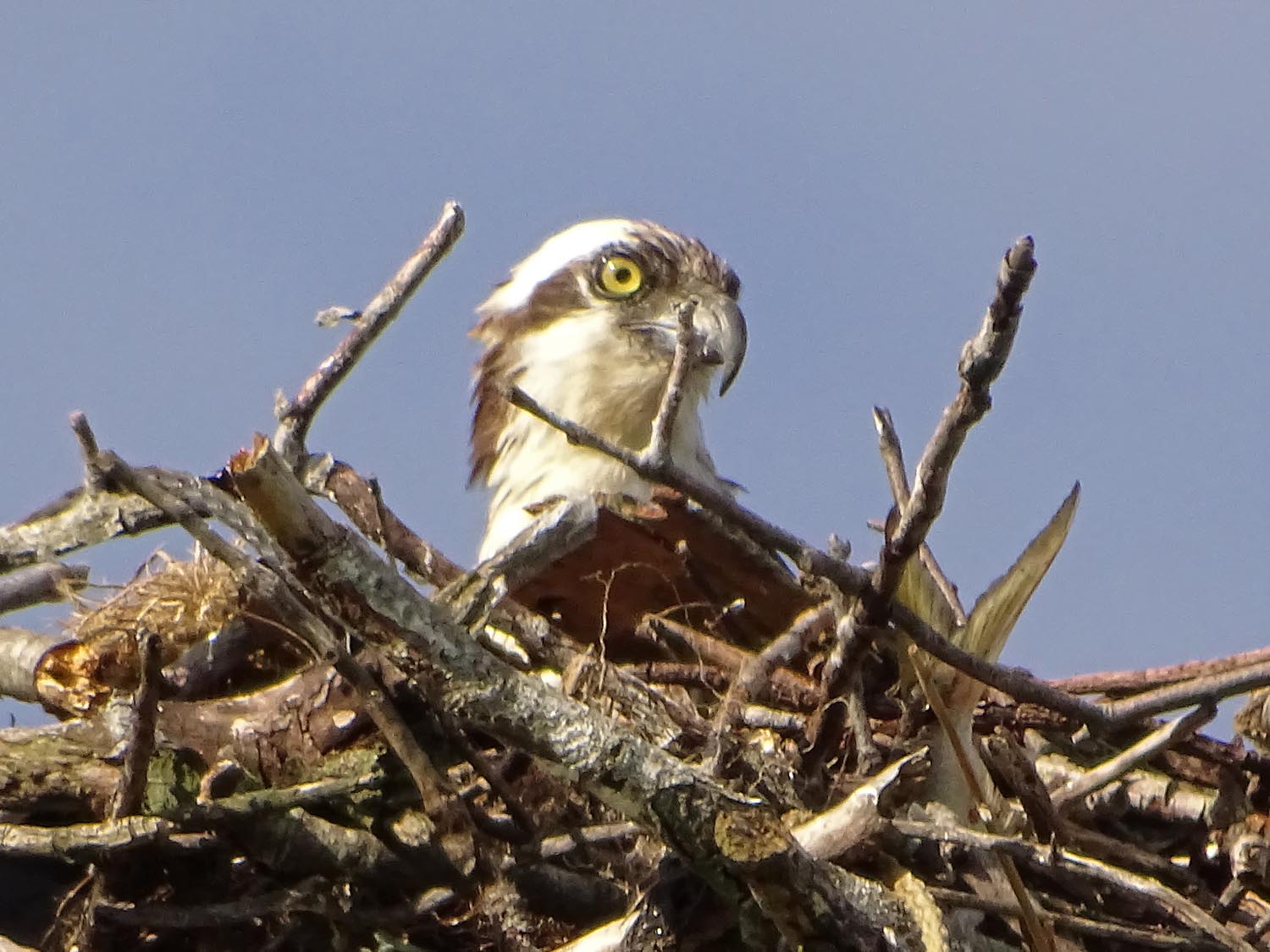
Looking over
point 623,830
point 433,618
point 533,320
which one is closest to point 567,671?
point 623,830

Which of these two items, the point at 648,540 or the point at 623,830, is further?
the point at 648,540

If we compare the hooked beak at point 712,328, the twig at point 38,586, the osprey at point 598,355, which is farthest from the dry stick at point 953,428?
the hooked beak at point 712,328

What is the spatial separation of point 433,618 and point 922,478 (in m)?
0.73

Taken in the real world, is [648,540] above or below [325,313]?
below

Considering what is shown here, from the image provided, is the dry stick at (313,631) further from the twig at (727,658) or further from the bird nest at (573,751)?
the twig at (727,658)

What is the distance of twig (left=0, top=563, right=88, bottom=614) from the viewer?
10.9 ft

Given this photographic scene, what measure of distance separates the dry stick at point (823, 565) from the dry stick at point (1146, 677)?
0.48m

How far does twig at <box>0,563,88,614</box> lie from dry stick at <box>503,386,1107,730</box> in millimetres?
1411

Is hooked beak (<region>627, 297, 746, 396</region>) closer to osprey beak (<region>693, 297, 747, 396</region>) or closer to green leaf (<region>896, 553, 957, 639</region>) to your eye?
osprey beak (<region>693, 297, 747, 396</region>)

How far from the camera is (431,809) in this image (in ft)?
8.51

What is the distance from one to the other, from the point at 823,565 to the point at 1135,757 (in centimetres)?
81

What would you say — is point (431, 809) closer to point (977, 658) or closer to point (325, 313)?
point (977, 658)

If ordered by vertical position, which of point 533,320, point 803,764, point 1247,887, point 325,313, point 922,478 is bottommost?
point 1247,887

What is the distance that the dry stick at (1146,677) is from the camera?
2.94 meters
